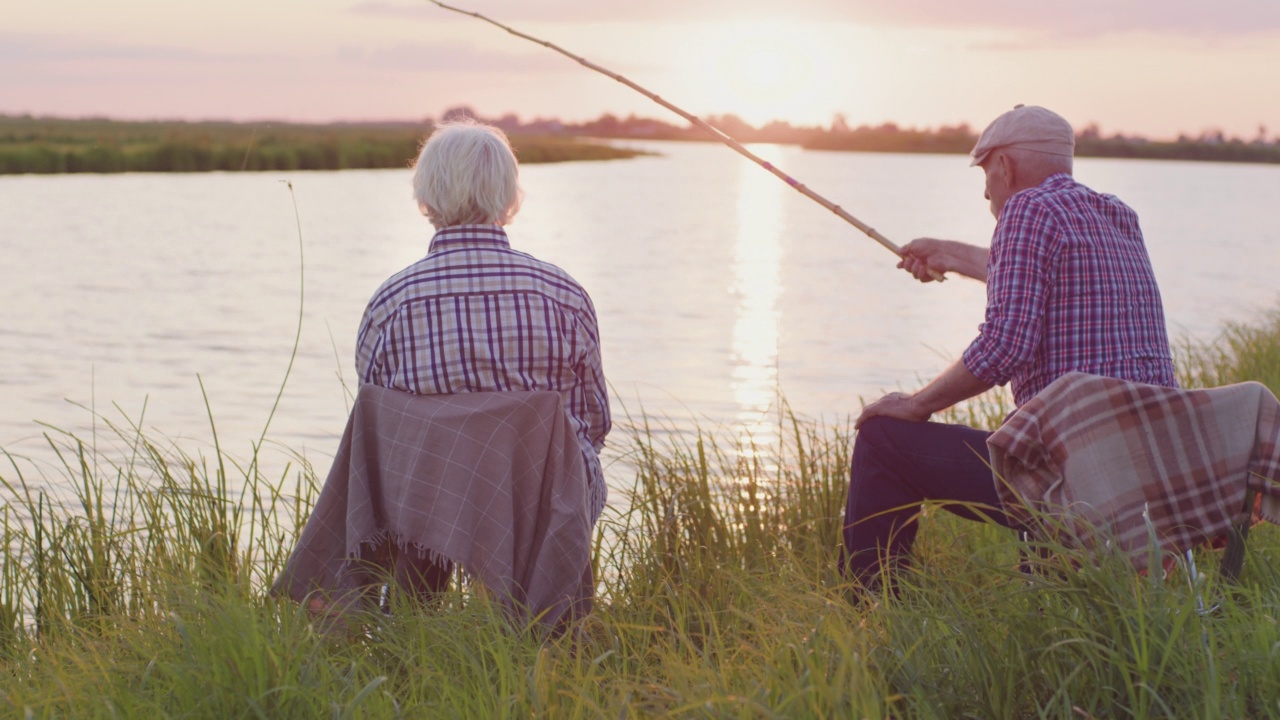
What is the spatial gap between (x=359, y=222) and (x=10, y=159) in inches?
501

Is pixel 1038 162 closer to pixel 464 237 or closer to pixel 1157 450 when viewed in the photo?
pixel 1157 450

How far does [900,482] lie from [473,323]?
1.01m

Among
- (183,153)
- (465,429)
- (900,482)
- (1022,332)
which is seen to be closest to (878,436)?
(900,482)

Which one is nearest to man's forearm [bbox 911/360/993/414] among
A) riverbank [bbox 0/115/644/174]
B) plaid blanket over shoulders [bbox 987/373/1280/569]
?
plaid blanket over shoulders [bbox 987/373/1280/569]

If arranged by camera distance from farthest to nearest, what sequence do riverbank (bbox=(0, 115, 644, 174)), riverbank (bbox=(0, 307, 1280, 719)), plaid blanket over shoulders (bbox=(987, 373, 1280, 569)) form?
riverbank (bbox=(0, 115, 644, 174))
plaid blanket over shoulders (bbox=(987, 373, 1280, 569))
riverbank (bbox=(0, 307, 1280, 719))

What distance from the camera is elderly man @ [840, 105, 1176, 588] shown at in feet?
9.48

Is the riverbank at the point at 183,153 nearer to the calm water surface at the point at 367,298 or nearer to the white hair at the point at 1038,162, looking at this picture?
the calm water surface at the point at 367,298

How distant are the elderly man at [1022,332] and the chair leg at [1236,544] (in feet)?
1.29

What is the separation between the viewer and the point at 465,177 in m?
3.06

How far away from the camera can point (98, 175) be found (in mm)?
37219

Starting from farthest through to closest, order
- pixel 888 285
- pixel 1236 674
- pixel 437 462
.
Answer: pixel 888 285 → pixel 437 462 → pixel 1236 674

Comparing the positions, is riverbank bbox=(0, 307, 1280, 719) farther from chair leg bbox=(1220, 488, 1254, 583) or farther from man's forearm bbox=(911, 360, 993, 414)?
man's forearm bbox=(911, 360, 993, 414)

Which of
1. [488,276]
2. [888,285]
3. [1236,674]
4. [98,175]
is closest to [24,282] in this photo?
[888,285]

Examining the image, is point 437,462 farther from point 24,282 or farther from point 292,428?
point 24,282
